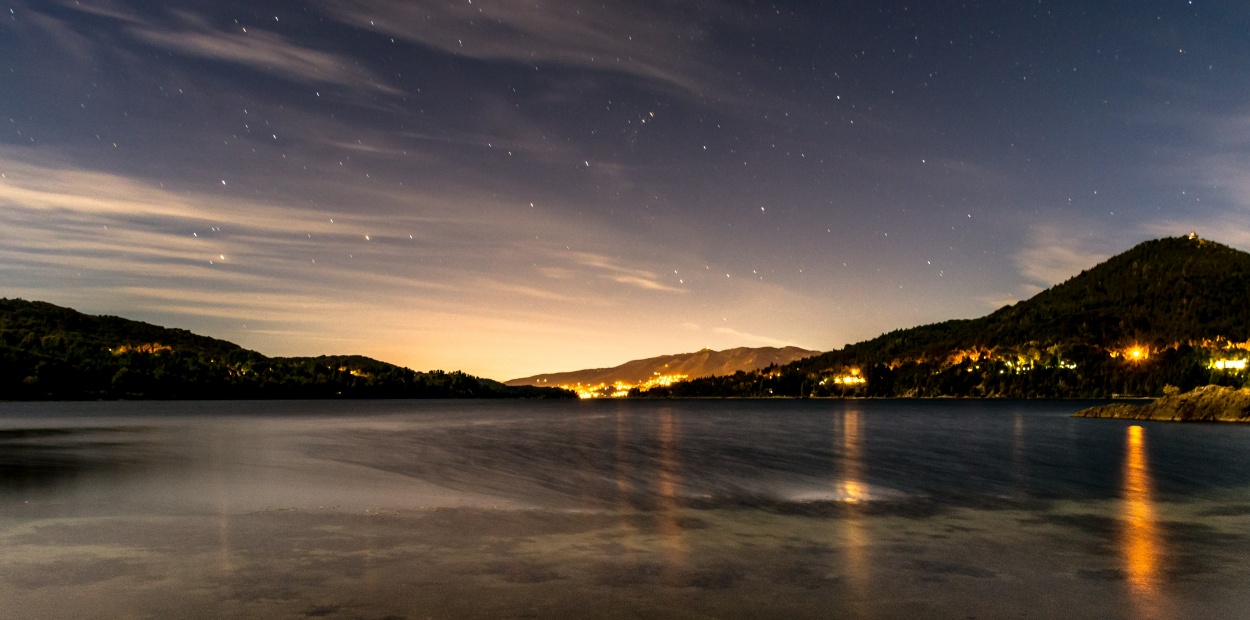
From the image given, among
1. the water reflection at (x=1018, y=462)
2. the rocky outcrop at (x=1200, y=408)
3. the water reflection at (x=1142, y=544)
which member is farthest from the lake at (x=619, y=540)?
the rocky outcrop at (x=1200, y=408)

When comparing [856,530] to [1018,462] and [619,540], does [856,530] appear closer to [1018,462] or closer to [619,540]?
[619,540]

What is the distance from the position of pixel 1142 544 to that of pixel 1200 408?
8481 cm

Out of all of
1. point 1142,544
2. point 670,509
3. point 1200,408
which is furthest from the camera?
point 1200,408

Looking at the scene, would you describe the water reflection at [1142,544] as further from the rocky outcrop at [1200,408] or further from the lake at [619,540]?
the rocky outcrop at [1200,408]

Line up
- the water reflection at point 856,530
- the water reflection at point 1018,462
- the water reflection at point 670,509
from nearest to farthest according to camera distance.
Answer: the water reflection at point 856,530
the water reflection at point 670,509
the water reflection at point 1018,462

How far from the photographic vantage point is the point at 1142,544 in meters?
16.8

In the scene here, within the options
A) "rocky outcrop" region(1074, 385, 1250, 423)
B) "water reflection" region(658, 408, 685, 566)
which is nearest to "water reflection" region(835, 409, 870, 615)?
"water reflection" region(658, 408, 685, 566)

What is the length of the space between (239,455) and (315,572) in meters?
34.3

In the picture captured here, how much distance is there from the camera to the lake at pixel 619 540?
11.6 m

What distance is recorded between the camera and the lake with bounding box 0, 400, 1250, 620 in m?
11.6

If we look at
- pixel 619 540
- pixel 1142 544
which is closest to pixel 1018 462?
pixel 1142 544

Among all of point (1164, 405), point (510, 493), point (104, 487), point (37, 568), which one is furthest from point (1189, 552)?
point (1164, 405)

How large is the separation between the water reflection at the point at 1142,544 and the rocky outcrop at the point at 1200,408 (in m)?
58.3

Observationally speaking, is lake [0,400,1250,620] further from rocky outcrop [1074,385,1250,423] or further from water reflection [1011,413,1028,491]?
rocky outcrop [1074,385,1250,423]
